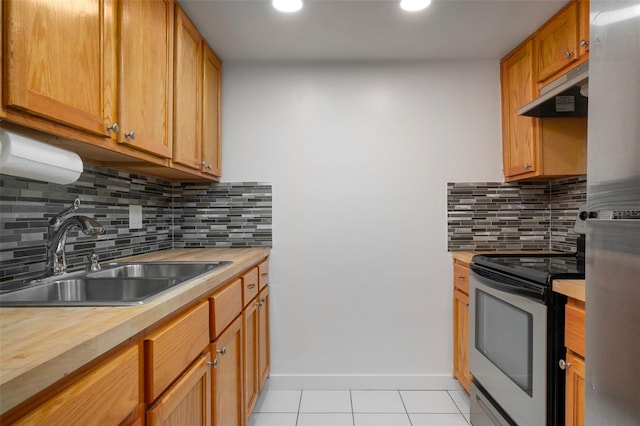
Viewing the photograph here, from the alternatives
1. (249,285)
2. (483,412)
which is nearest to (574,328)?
(483,412)

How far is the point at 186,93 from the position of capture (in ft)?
6.17

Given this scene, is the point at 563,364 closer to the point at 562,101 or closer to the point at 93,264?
the point at 562,101

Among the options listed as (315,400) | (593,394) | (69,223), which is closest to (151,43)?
(69,223)

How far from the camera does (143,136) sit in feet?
4.76

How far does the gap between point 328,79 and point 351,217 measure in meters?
0.92

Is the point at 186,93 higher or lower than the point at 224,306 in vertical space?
higher

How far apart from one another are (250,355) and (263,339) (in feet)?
1.06

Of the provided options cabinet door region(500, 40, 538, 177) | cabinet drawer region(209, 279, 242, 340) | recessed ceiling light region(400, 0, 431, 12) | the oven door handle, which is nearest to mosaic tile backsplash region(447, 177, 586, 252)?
cabinet door region(500, 40, 538, 177)

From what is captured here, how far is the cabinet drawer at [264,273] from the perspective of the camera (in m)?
2.19

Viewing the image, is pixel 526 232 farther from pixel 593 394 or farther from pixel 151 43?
pixel 151 43

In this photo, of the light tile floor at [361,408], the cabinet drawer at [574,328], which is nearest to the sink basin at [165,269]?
the light tile floor at [361,408]

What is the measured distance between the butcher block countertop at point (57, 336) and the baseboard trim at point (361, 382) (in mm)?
1602

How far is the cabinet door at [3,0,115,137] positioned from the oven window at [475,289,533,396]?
5.67ft

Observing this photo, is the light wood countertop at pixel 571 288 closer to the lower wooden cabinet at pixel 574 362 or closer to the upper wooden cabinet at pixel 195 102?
the lower wooden cabinet at pixel 574 362
